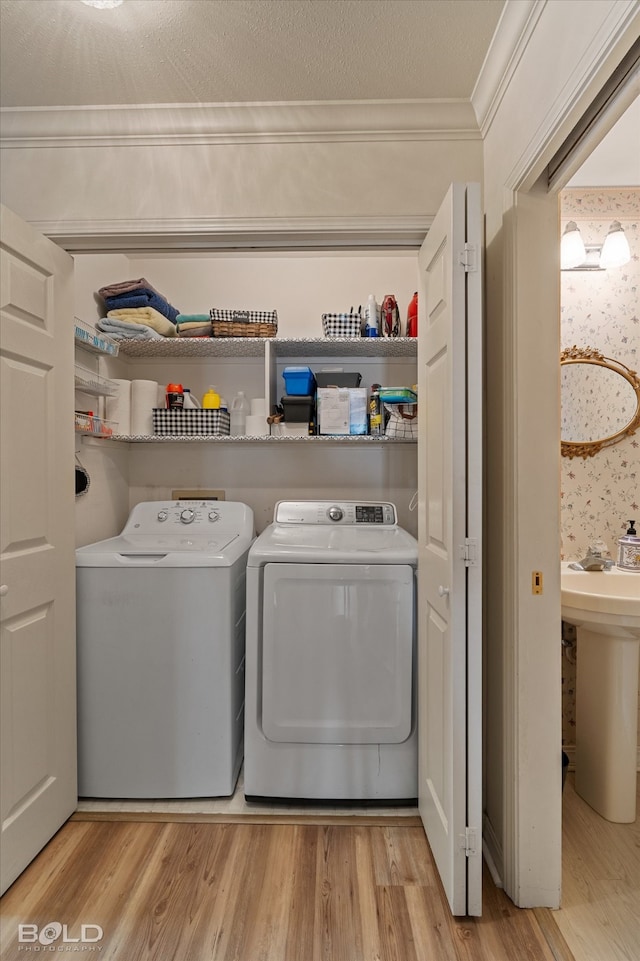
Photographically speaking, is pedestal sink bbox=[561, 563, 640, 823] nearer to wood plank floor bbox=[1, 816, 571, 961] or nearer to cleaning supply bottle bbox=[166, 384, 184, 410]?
wood plank floor bbox=[1, 816, 571, 961]

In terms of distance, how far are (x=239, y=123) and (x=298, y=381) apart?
106 centimetres

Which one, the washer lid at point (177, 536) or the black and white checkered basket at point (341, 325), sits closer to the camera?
the washer lid at point (177, 536)

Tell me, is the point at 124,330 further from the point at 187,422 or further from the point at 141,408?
the point at 187,422

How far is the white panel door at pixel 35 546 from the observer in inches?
60.0

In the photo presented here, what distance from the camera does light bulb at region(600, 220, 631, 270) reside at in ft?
6.78

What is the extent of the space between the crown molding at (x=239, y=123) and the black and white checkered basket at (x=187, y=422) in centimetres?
111

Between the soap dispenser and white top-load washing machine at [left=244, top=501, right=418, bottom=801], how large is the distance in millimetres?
866

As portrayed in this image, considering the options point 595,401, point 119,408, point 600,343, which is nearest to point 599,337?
point 600,343

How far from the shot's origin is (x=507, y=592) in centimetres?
153

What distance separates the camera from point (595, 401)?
2166 millimetres

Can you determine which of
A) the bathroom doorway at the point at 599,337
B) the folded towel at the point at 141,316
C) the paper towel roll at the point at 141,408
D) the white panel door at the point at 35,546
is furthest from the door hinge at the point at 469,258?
the paper towel roll at the point at 141,408

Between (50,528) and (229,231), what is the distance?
3.93 ft

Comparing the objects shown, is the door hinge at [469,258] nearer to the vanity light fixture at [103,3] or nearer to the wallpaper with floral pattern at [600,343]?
the wallpaper with floral pattern at [600,343]

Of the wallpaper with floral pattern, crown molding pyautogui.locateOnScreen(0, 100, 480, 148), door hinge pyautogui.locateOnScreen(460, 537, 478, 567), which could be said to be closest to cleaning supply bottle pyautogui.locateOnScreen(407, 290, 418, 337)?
the wallpaper with floral pattern
